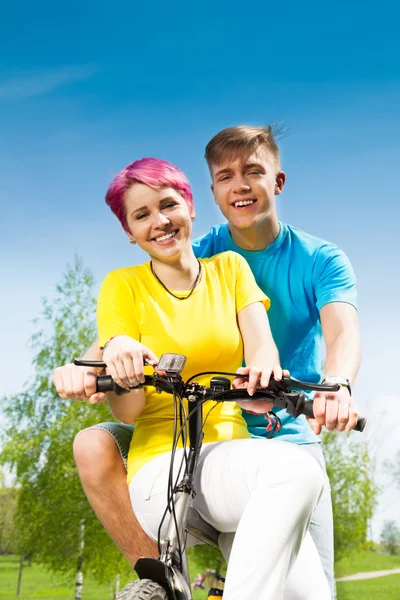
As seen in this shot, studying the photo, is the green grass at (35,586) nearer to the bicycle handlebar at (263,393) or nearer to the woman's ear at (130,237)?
the woman's ear at (130,237)

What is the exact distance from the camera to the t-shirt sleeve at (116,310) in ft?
9.16

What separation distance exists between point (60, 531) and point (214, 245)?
48.3 ft

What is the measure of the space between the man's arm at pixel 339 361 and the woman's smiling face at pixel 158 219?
2.52 ft

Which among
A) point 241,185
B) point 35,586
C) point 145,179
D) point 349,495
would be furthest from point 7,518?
point 145,179

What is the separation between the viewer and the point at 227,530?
2500 millimetres

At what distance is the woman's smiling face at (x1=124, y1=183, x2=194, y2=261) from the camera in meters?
2.91

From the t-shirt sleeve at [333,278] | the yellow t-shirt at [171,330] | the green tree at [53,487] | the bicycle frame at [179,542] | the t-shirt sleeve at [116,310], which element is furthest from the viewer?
the green tree at [53,487]

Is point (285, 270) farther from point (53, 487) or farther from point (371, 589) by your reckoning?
point (371, 589)

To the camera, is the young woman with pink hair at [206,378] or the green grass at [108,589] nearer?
the young woman with pink hair at [206,378]

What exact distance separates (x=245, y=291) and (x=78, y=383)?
2.55 ft

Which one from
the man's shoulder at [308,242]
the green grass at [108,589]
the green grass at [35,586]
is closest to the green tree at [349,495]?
the green grass at [108,589]

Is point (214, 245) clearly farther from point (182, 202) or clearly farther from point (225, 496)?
point (225, 496)

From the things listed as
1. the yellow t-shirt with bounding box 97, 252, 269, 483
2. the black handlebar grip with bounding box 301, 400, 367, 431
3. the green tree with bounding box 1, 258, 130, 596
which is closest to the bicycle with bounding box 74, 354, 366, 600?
the black handlebar grip with bounding box 301, 400, 367, 431

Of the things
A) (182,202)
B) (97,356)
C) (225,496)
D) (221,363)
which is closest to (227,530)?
(225,496)
